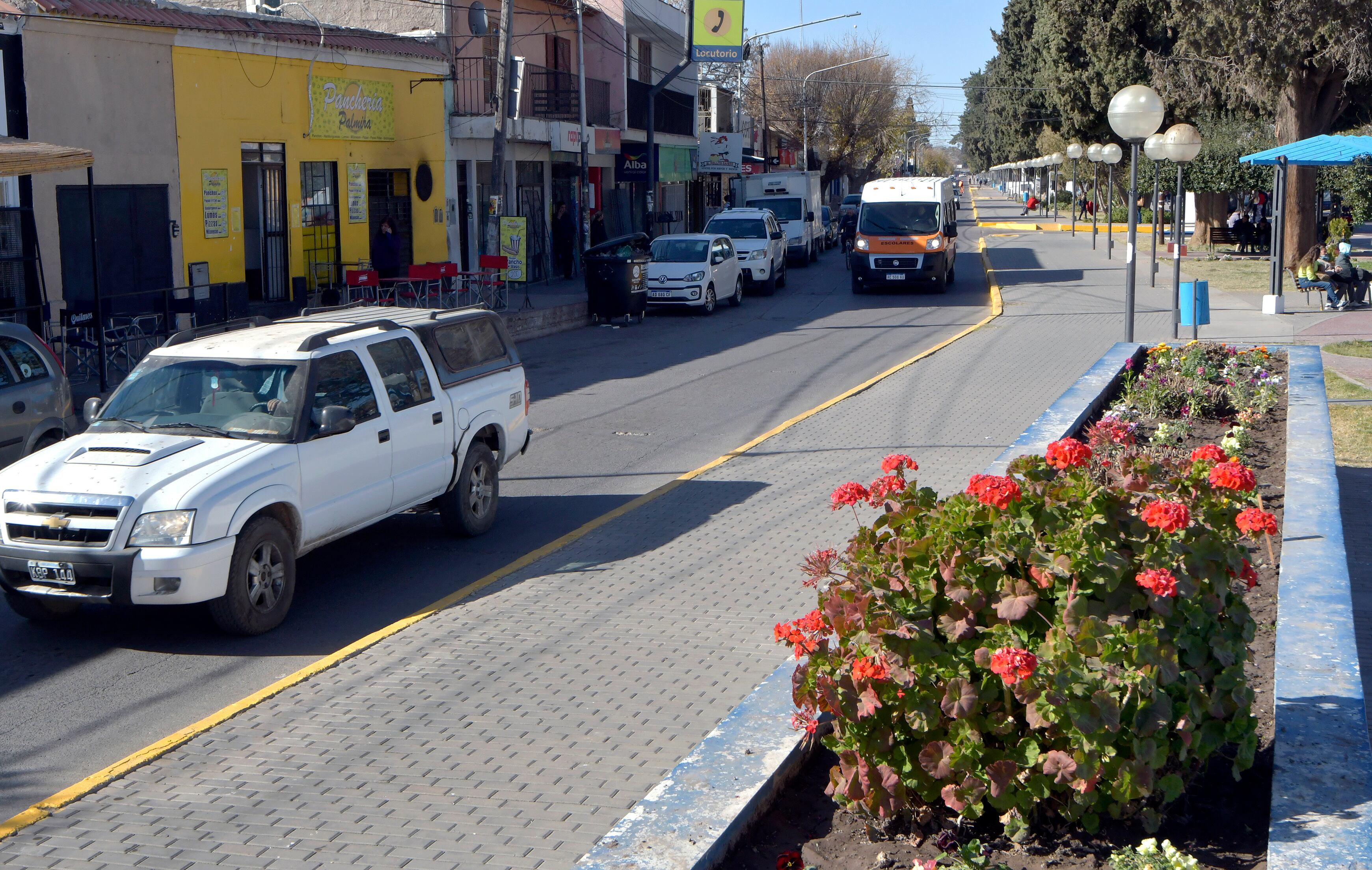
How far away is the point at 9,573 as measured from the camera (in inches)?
273

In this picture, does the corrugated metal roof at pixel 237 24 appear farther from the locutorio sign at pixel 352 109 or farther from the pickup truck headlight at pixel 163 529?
the pickup truck headlight at pixel 163 529

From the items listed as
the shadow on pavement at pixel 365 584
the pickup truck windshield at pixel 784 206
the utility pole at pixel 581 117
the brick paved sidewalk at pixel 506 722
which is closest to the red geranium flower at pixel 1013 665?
the brick paved sidewalk at pixel 506 722

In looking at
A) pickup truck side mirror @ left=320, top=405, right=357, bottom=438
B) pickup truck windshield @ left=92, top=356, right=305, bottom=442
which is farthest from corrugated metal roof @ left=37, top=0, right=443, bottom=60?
pickup truck side mirror @ left=320, top=405, right=357, bottom=438

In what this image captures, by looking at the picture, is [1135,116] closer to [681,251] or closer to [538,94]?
[681,251]

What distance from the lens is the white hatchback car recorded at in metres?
26.4

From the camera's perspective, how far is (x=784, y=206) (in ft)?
137

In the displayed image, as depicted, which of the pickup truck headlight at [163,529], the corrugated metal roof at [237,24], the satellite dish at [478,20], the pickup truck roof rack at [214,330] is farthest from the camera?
the satellite dish at [478,20]

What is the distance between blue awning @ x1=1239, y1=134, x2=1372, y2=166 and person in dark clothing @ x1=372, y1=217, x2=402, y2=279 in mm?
16247

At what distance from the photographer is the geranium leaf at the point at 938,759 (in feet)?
11.2

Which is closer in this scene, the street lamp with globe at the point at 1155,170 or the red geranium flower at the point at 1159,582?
the red geranium flower at the point at 1159,582

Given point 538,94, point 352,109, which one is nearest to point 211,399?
point 352,109

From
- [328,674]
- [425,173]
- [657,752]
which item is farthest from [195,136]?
[657,752]

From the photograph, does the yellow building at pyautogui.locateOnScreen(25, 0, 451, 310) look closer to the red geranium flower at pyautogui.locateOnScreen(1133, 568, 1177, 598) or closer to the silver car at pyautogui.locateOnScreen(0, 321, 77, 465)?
the silver car at pyautogui.locateOnScreen(0, 321, 77, 465)

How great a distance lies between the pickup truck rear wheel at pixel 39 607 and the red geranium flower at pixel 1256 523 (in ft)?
19.7
